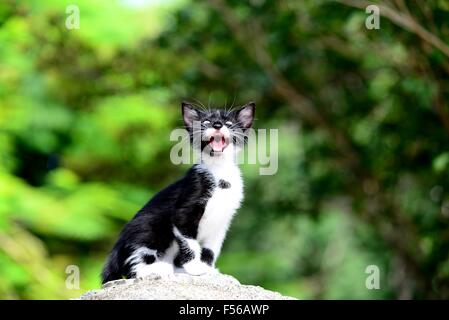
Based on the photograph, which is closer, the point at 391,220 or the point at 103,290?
the point at 103,290

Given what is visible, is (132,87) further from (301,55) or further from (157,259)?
(157,259)

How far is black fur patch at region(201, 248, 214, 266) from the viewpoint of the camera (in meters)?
5.57

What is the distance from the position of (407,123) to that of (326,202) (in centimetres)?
337

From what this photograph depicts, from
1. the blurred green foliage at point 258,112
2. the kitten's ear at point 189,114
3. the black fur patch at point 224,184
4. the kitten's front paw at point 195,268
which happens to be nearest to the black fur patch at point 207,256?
the kitten's front paw at point 195,268

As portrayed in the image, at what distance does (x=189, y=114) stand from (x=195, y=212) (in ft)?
1.94

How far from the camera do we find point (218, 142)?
211 inches

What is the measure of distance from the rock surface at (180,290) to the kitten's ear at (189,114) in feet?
3.04

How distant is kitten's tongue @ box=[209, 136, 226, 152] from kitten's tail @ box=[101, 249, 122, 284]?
3.18 ft

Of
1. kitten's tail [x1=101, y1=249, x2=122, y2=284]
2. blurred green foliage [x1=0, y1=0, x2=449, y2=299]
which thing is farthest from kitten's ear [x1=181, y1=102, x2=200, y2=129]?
blurred green foliage [x1=0, y1=0, x2=449, y2=299]

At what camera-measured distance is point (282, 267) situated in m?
19.5

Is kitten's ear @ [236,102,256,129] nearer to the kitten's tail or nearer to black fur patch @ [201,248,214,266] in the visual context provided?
black fur patch @ [201,248,214,266]

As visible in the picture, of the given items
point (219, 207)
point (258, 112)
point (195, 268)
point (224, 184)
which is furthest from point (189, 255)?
point (258, 112)

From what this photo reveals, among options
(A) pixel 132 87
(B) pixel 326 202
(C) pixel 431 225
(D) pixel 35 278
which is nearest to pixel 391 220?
(B) pixel 326 202
